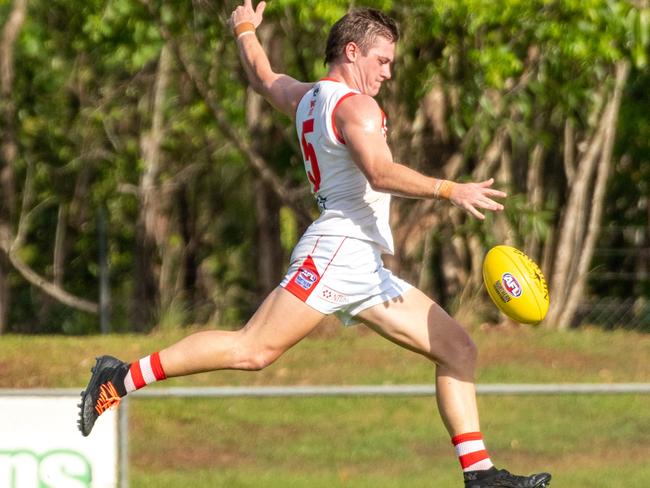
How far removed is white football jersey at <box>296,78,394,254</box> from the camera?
21.7 feet

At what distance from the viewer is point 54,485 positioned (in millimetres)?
7457

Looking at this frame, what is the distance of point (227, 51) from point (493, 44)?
342 centimetres

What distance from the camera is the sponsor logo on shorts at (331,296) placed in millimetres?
6586

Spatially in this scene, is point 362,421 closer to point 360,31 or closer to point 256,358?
point 256,358

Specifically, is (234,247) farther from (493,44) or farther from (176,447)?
(176,447)

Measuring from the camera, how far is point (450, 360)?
6727 mm

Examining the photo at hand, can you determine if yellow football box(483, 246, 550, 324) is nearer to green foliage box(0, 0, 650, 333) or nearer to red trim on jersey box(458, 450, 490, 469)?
red trim on jersey box(458, 450, 490, 469)

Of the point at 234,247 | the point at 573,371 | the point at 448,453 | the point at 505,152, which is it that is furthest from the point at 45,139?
the point at 448,453

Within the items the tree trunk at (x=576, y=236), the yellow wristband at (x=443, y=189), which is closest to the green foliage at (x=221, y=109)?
the tree trunk at (x=576, y=236)

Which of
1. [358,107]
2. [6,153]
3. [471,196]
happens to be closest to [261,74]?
[358,107]

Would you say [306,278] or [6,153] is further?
[6,153]

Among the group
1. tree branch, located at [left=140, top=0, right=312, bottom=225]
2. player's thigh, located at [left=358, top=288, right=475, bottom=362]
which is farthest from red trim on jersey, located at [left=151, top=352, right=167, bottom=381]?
tree branch, located at [left=140, top=0, right=312, bottom=225]

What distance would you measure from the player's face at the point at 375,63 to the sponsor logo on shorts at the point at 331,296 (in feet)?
2.90

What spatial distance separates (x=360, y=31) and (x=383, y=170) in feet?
A: 2.43
